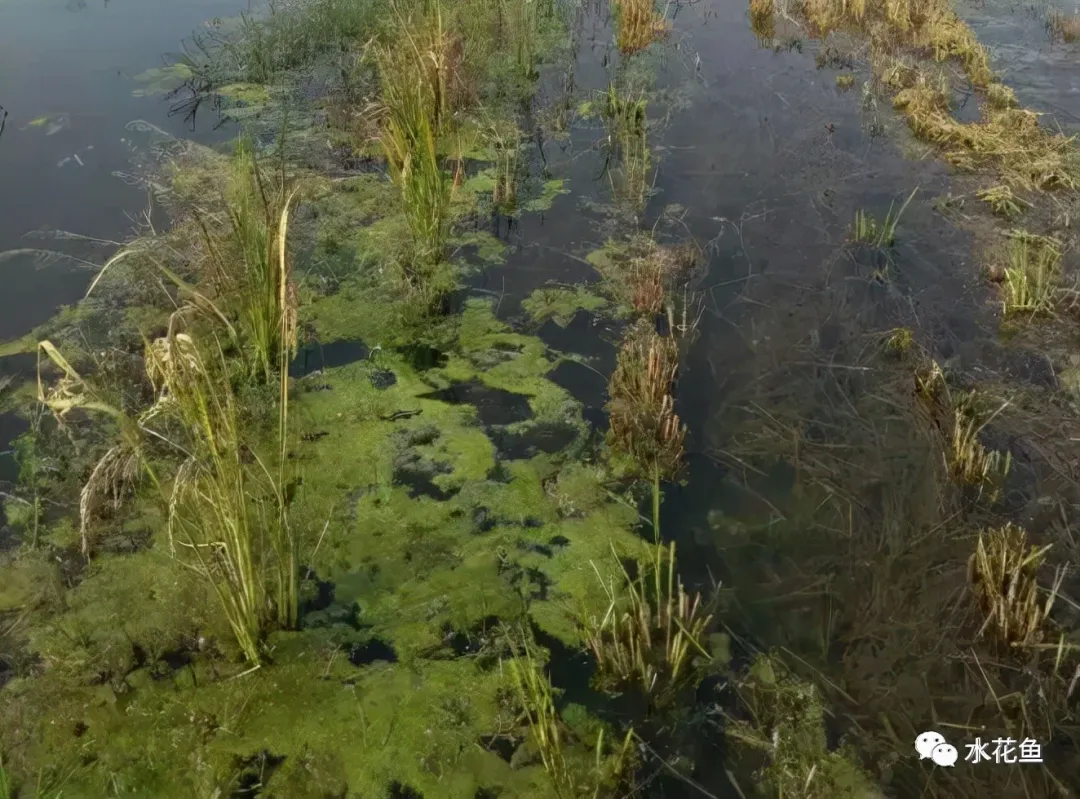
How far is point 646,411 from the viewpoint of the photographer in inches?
118

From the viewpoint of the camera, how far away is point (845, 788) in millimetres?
2029

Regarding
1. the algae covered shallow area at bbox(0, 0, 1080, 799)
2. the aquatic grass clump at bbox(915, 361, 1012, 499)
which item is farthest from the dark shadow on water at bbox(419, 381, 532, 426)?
the aquatic grass clump at bbox(915, 361, 1012, 499)

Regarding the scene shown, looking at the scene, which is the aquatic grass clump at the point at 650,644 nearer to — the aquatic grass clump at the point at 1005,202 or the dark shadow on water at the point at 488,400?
the dark shadow on water at the point at 488,400

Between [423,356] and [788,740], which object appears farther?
[423,356]

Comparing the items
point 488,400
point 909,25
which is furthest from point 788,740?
point 909,25

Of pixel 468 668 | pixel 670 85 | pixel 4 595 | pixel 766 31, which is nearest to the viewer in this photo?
pixel 468 668

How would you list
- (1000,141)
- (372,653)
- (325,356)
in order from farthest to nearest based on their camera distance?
(1000,141) < (325,356) < (372,653)

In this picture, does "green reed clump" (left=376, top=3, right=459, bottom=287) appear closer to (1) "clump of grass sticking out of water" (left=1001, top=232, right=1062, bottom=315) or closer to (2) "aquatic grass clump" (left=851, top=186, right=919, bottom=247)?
(2) "aquatic grass clump" (left=851, top=186, right=919, bottom=247)

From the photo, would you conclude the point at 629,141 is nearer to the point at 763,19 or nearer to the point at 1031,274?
the point at 1031,274

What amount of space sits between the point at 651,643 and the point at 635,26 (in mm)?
5149

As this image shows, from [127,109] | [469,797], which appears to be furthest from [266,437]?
[127,109]

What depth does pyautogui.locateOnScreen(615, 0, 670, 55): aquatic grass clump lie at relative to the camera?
20.1 ft

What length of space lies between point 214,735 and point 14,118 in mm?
4663

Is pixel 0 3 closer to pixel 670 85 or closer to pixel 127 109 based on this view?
pixel 127 109
